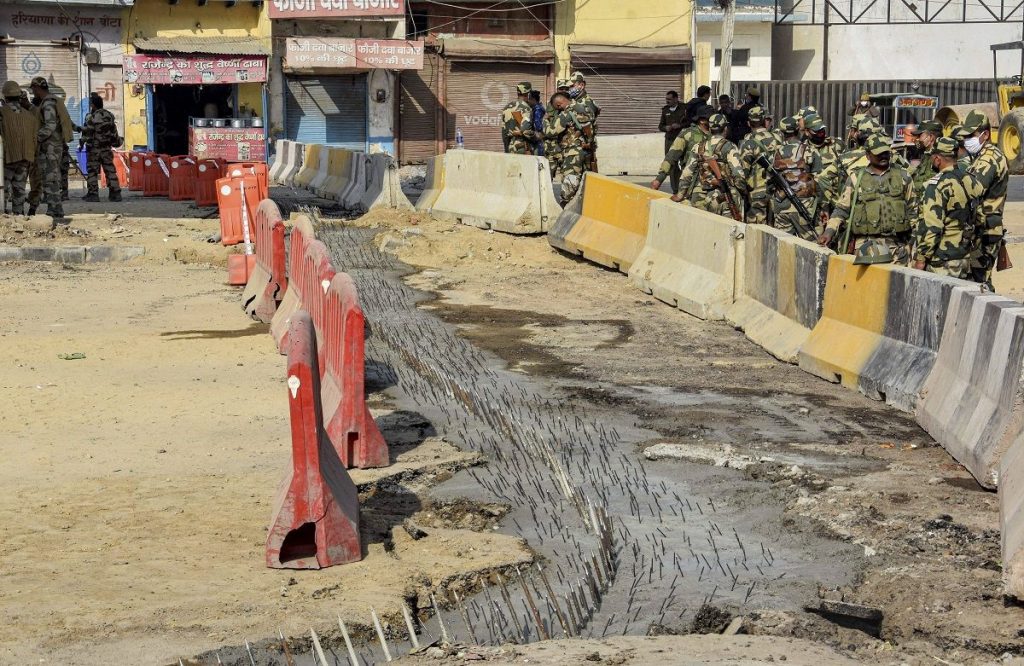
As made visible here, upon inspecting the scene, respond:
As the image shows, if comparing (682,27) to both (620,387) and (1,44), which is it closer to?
(1,44)

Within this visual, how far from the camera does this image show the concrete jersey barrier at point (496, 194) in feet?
60.1

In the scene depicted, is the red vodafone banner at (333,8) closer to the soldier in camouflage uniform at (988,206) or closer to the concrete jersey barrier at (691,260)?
the concrete jersey barrier at (691,260)

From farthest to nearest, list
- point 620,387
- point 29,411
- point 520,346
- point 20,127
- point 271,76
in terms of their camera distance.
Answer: point 271,76 → point 20,127 → point 520,346 → point 620,387 → point 29,411

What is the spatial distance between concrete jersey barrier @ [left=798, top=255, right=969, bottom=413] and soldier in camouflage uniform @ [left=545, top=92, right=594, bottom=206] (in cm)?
898

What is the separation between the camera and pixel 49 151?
20594 mm

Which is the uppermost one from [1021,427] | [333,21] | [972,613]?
[333,21]

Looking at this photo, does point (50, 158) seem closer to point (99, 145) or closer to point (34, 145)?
point (34, 145)

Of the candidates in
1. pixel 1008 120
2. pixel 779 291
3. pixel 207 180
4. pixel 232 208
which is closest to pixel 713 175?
pixel 779 291

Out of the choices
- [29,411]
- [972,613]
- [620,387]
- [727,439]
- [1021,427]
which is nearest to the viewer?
[972,613]

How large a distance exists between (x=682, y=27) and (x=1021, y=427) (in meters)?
37.3

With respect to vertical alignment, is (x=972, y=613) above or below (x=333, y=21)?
below

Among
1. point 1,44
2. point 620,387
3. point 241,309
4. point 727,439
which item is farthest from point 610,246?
point 1,44

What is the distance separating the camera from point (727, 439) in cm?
823

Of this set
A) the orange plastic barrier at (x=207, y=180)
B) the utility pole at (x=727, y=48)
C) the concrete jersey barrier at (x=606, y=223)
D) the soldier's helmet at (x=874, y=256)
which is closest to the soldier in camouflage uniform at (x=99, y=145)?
the orange plastic barrier at (x=207, y=180)
